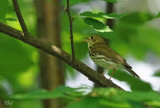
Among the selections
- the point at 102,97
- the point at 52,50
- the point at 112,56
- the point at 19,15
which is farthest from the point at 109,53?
the point at 102,97

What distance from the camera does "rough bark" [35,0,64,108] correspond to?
285 cm

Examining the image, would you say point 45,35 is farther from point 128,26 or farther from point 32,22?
point 32,22

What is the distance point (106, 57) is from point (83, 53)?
29 cm

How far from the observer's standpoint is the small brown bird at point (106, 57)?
10.6ft

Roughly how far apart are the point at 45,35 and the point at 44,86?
1.41ft

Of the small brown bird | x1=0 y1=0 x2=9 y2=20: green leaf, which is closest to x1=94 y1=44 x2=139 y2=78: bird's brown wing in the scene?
the small brown bird

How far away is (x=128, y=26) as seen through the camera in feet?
10.9

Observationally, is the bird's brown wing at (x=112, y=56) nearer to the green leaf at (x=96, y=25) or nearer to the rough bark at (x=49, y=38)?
the rough bark at (x=49, y=38)

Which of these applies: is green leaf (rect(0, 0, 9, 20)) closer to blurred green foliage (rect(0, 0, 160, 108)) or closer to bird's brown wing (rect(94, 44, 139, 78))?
blurred green foliage (rect(0, 0, 160, 108))

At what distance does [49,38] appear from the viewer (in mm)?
2941

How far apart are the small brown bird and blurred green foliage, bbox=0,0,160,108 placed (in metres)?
0.15

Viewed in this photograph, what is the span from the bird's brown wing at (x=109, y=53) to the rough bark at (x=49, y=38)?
581 mm

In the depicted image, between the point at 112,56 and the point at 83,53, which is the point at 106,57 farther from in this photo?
the point at 83,53

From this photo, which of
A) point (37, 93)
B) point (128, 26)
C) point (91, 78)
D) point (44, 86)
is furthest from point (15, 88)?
point (37, 93)
